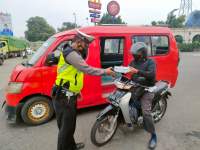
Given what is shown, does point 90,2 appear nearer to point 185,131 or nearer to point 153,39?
point 153,39

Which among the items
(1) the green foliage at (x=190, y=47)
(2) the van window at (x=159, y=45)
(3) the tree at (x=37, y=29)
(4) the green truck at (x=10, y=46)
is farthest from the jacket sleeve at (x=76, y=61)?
(3) the tree at (x=37, y=29)

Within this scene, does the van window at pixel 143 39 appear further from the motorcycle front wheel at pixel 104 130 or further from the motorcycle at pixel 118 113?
the motorcycle front wheel at pixel 104 130

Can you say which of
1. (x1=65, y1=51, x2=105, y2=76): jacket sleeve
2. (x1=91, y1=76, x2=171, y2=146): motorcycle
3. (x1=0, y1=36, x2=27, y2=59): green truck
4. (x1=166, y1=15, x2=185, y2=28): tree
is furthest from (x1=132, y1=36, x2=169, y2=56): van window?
(x1=166, y1=15, x2=185, y2=28): tree

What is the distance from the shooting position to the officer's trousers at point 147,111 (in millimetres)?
3793

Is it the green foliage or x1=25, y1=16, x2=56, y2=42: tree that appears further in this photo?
x1=25, y1=16, x2=56, y2=42: tree

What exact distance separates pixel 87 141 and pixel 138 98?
1186 millimetres

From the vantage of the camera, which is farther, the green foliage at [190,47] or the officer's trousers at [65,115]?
the green foliage at [190,47]

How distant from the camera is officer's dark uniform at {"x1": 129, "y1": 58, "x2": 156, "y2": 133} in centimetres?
367

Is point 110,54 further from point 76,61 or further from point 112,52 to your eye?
point 76,61

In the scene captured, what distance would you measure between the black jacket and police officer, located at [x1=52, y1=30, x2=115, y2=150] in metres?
0.68

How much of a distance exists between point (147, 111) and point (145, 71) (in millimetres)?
691

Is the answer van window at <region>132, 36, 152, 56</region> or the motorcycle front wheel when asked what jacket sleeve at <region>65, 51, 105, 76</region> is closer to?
the motorcycle front wheel

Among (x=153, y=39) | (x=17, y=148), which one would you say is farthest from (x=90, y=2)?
(x=17, y=148)

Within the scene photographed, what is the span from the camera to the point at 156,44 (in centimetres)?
607
